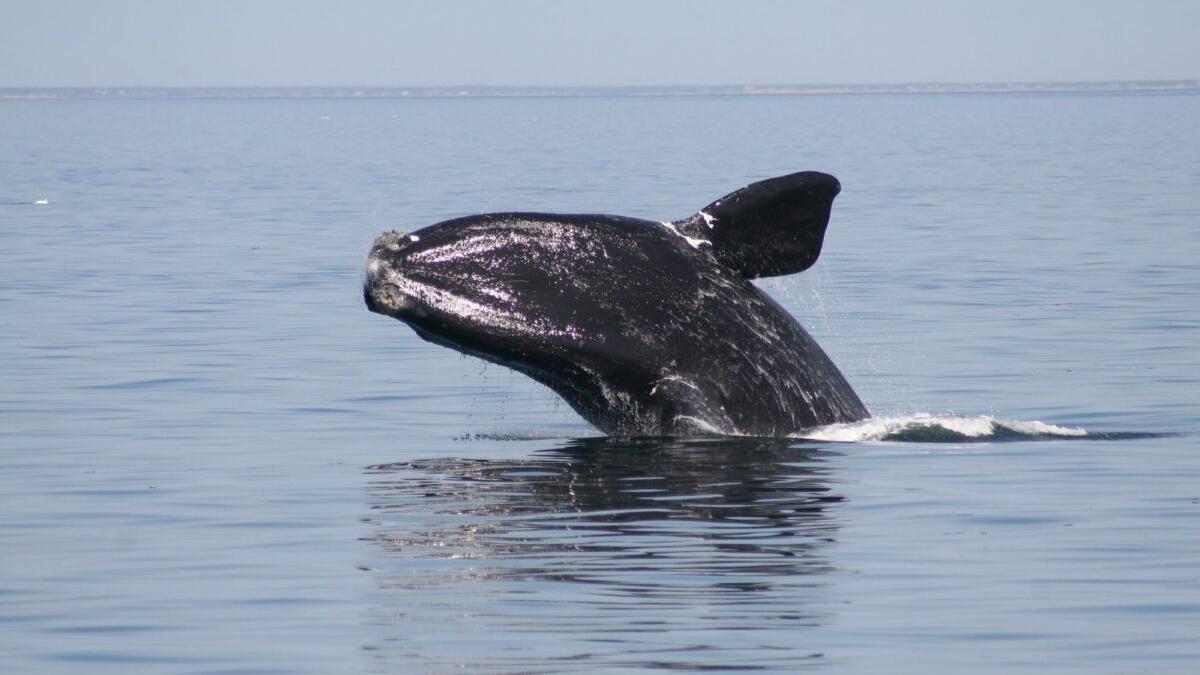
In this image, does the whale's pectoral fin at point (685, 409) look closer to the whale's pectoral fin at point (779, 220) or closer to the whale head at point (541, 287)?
the whale head at point (541, 287)

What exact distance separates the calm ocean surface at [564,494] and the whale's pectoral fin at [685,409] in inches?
18.6

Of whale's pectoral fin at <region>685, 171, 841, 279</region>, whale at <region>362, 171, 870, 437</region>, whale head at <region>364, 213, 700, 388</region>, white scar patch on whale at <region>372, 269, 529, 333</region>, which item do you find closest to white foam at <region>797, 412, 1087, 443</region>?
whale at <region>362, 171, 870, 437</region>

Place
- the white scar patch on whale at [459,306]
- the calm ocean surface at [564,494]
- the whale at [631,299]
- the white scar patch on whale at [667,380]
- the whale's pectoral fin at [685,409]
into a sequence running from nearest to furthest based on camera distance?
the calm ocean surface at [564,494] < the white scar patch on whale at [459,306] < the whale at [631,299] < the whale's pectoral fin at [685,409] < the white scar patch on whale at [667,380]

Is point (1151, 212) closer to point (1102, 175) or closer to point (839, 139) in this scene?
point (1102, 175)

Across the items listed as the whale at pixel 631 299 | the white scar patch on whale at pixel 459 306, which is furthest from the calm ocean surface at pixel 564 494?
the white scar patch on whale at pixel 459 306

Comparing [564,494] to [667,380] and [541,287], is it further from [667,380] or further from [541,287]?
[541,287]

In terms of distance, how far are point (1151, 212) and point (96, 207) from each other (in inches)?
1055

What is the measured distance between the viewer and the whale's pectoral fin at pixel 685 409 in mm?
12906

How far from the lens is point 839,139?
121750 mm

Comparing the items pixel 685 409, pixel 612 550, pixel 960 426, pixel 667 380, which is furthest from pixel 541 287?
pixel 960 426

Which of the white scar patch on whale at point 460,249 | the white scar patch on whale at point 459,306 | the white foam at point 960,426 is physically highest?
the white scar patch on whale at point 460,249

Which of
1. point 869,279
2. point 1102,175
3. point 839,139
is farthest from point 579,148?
point 869,279

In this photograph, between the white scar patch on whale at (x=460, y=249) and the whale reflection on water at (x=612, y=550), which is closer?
the whale reflection on water at (x=612, y=550)

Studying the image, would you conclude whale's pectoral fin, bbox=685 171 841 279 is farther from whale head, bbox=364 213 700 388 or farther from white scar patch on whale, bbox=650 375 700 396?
white scar patch on whale, bbox=650 375 700 396
